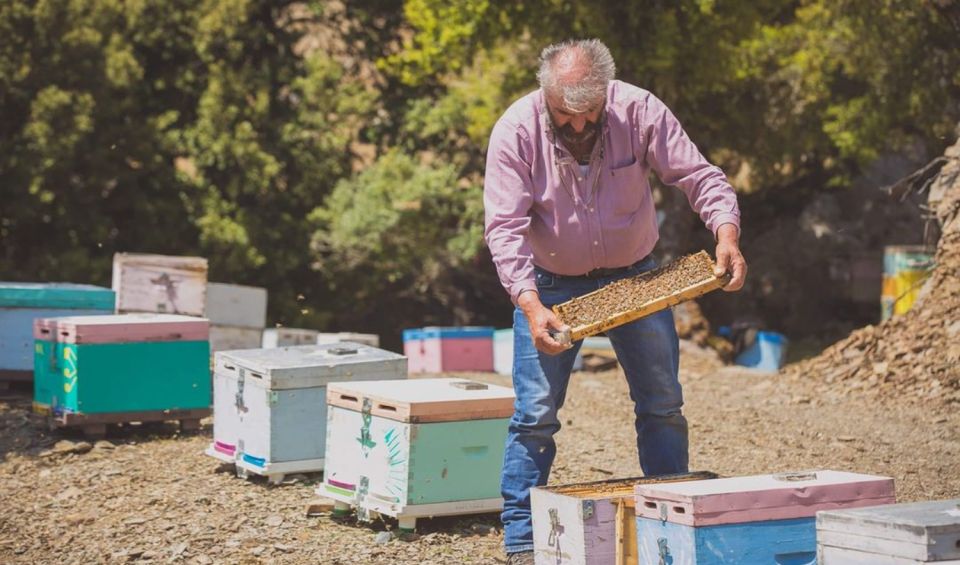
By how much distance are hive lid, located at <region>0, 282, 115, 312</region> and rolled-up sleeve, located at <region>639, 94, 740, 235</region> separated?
671 centimetres

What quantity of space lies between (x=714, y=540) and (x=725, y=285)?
113cm

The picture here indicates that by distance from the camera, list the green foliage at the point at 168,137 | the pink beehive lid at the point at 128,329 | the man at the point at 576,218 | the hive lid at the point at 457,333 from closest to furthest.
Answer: the man at the point at 576,218 < the pink beehive lid at the point at 128,329 < the hive lid at the point at 457,333 < the green foliage at the point at 168,137

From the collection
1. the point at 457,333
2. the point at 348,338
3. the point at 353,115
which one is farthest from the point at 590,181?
the point at 353,115

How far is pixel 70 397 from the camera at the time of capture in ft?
30.9

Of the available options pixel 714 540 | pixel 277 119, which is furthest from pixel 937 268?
pixel 277 119

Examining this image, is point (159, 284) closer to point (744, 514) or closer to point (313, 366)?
point (313, 366)

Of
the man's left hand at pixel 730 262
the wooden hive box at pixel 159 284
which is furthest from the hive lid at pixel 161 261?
the man's left hand at pixel 730 262

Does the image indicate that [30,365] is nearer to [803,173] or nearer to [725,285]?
[725,285]

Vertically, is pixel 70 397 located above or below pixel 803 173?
below

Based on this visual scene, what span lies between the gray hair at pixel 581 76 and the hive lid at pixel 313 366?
3.00 meters

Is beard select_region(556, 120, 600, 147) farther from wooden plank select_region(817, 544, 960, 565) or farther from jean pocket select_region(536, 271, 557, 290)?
wooden plank select_region(817, 544, 960, 565)

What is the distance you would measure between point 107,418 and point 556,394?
5.06 metres

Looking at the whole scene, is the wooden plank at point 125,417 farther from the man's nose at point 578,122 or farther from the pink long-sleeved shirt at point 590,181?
the man's nose at point 578,122

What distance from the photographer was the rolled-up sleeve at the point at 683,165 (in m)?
5.26
